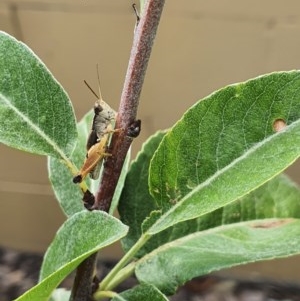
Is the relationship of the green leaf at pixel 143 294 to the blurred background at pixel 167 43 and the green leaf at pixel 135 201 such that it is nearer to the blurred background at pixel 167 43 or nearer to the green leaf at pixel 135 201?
the green leaf at pixel 135 201

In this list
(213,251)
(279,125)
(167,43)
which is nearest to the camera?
(279,125)

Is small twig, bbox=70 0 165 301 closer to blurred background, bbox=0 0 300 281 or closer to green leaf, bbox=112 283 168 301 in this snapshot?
green leaf, bbox=112 283 168 301

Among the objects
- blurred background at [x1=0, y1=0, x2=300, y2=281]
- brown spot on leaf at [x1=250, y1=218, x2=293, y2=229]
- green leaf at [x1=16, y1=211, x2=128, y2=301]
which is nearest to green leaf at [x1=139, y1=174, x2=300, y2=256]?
brown spot on leaf at [x1=250, y1=218, x2=293, y2=229]

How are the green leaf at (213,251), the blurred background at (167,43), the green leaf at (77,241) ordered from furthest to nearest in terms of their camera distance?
the blurred background at (167,43)
the green leaf at (213,251)
the green leaf at (77,241)

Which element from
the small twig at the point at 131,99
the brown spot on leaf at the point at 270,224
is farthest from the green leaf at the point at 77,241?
the brown spot on leaf at the point at 270,224

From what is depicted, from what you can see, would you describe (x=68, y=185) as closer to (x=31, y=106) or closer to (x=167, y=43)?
(x=31, y=106)

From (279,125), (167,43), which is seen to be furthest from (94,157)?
(167,43)
